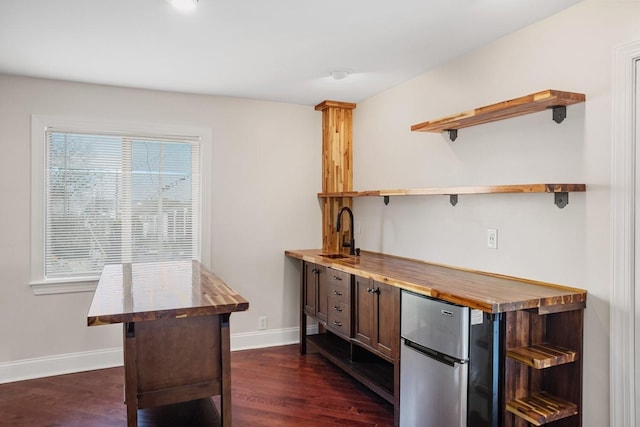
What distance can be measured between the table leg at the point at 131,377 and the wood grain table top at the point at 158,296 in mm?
153

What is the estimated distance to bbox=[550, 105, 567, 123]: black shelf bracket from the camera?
2.26 metres

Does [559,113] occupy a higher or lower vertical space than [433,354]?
higher

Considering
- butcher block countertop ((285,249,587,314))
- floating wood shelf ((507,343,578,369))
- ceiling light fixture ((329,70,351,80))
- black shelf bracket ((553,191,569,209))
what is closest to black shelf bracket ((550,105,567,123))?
black shelf bracket ((553,191,569,209))

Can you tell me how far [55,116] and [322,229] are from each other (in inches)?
101

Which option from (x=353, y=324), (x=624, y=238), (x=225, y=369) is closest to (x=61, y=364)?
(x=225, y=369)

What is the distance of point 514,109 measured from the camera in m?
2.34

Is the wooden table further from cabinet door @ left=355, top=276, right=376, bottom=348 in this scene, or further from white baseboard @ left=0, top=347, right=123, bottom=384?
white baseboard @ left=0, top=347, right=123, bottom=384

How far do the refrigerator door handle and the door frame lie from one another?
0.69 m

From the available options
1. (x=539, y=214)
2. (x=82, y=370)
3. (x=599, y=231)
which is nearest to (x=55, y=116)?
(x=82, y=370)

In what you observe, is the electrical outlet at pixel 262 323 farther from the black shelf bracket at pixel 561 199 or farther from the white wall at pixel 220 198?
the black shelf bracket at pixel 561 199

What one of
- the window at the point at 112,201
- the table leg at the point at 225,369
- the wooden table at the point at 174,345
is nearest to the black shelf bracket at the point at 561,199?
the wooden table at the point at 174,345

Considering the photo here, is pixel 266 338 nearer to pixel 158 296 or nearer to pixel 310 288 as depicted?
pixel 310 288

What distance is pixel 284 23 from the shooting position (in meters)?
2.45

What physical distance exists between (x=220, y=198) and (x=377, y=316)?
200 centimetres
